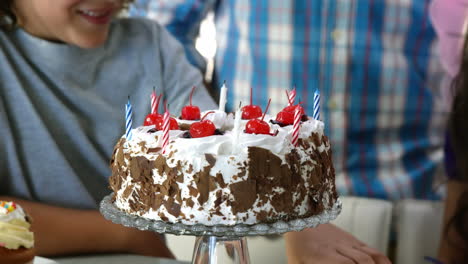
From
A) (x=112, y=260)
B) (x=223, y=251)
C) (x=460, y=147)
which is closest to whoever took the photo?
(x=223, y=251)

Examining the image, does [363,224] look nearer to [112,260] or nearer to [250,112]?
[112,260]

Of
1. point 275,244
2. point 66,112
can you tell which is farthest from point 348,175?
point 66,112

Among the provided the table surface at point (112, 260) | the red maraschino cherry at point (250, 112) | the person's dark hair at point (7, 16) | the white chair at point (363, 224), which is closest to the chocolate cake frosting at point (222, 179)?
the red maraschino cherry at point (250, 112)

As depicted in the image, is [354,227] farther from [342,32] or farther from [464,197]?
[342,32]

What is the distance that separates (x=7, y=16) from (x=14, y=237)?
62 centimetres

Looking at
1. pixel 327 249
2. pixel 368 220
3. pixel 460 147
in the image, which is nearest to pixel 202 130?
pixel 327 249

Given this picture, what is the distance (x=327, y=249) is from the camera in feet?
3.99

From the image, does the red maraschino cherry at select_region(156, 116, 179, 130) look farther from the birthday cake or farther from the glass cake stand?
the glass cake stand

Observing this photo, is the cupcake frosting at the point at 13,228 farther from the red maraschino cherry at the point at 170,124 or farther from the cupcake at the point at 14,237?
the red maraschino cherry at the point at 170,124

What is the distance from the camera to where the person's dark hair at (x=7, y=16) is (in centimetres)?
151

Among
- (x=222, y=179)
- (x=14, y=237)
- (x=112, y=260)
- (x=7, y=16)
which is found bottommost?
(x=112, y=260)

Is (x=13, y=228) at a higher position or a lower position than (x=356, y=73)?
lower

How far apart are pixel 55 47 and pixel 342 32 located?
0.95m

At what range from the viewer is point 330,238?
1259 mm
